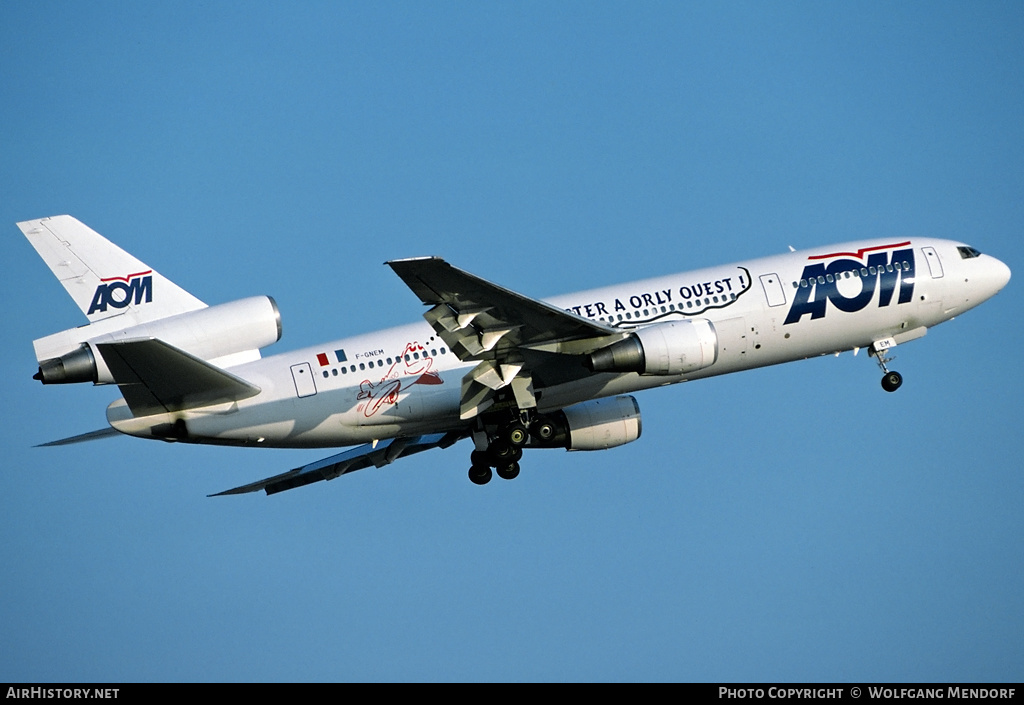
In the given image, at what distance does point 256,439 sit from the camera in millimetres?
34875

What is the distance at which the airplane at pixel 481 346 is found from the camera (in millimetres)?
33062

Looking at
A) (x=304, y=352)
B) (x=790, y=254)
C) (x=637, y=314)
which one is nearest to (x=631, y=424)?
(x=637, y=314)

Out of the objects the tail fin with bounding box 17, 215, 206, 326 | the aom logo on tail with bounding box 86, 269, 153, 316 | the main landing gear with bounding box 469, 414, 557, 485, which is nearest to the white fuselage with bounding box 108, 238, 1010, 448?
the main landing gear with bounding box 469, 414, 557, 485

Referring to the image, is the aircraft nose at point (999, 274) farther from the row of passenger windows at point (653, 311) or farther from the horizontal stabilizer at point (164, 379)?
the horizontal stabilizer at point (164, 379)

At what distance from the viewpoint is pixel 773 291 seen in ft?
121

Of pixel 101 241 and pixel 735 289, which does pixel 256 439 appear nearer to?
pixel 101 241

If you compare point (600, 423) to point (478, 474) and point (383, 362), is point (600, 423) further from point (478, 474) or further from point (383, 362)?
point (383, 362)

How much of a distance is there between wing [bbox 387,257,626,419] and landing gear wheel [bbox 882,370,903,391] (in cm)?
1001

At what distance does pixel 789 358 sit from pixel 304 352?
14284mm

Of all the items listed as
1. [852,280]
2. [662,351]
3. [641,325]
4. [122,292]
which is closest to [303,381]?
[122,292]
